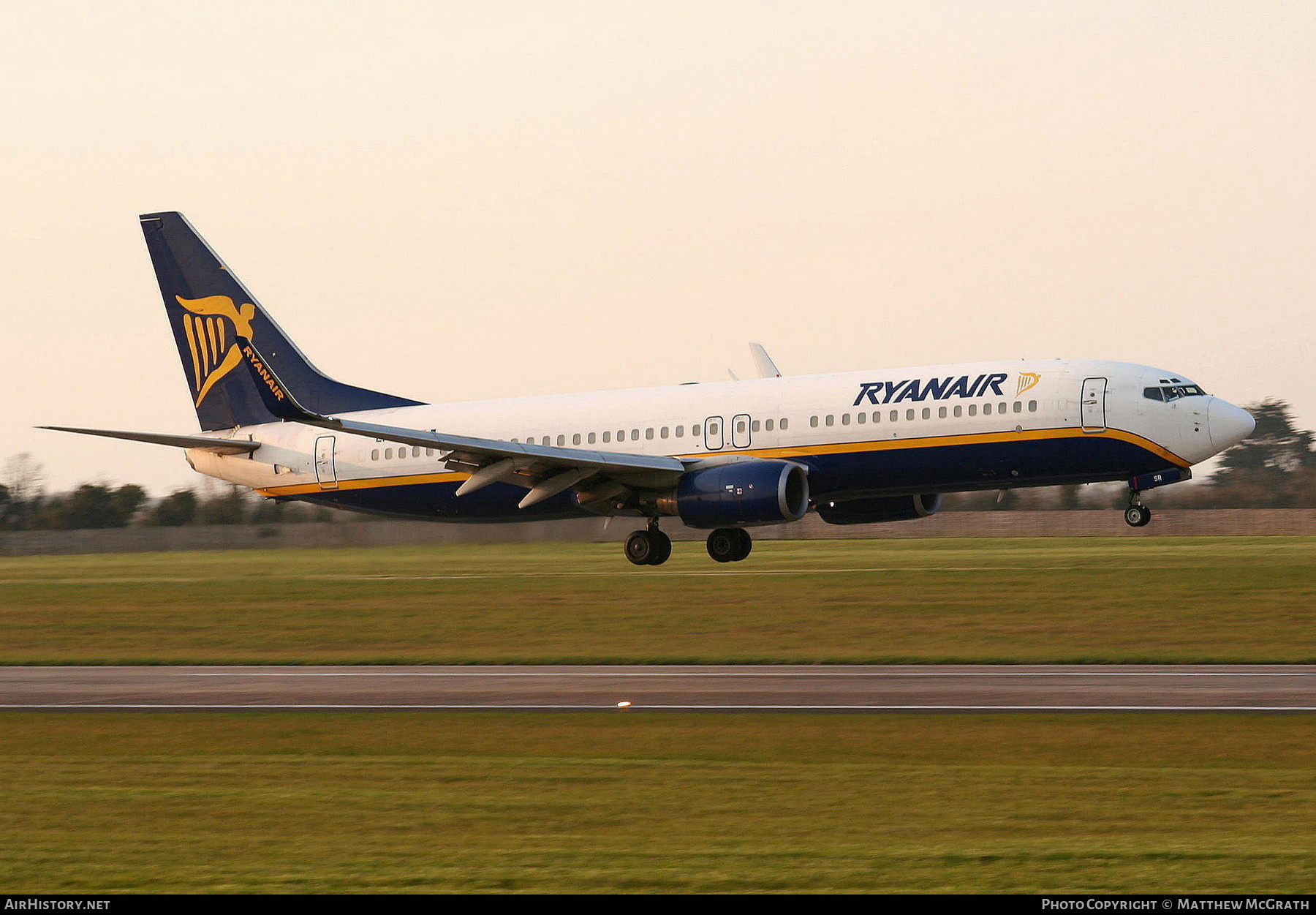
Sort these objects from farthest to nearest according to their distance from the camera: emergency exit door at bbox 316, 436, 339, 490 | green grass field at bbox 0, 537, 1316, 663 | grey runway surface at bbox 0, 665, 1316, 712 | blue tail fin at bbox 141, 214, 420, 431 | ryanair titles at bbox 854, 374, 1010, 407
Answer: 1. blue tail fin at bbox 141, 214, 420, 431
2. emergency exit door at bbox 316, 436, 339, 490
3. ryanair titles at bbox 854, 374, 1010, 407
4. green grass field at bbox 0, 537, 1316, 663
5. grey runway surface at bbox 0, 665, 1316, 712

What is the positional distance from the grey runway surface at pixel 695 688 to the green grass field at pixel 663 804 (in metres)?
1.16

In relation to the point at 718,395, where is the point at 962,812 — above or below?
below

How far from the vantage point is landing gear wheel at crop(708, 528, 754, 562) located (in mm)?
40156

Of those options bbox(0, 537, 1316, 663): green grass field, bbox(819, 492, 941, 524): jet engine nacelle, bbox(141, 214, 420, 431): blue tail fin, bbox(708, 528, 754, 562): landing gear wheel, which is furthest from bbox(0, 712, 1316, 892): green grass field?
bbox(141, 214, 420, 431): blue tail fin

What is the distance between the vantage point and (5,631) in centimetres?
3266

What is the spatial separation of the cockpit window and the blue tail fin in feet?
70.8

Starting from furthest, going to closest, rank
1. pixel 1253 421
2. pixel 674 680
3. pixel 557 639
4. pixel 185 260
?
1. pixel 185 260
2. pixel 1253 421
3. pixel 557 639
4. pixel 674 680

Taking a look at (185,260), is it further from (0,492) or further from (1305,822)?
(1305,822)

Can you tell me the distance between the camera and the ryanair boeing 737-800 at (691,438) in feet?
113

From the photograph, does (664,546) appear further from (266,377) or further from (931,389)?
(266,377)

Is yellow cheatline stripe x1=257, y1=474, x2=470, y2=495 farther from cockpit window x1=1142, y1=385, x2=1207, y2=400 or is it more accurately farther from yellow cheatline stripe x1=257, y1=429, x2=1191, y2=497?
cockpit window x1=1142, y1=385, x2=1207, y2=400

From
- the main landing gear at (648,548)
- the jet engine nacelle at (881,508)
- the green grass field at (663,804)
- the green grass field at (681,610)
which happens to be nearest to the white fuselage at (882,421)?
the main landing gear at (648,548)
